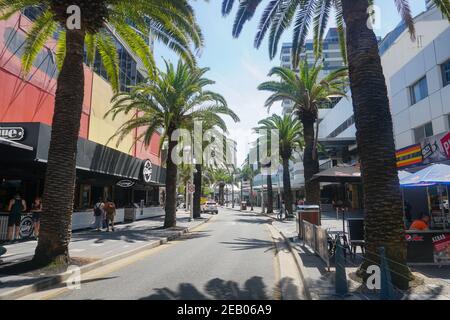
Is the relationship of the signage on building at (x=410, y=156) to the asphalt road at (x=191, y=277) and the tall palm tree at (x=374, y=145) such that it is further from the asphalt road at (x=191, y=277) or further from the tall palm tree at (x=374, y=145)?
the tall palm tree at (x=374, y=145)

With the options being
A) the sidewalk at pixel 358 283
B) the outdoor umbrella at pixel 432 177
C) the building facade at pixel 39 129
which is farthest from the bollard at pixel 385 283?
the building facade at pixel 39 129

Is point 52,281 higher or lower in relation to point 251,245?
lower

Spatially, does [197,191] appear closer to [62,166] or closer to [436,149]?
[436,149]

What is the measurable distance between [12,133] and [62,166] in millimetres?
6468

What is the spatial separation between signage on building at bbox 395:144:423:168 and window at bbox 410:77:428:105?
365 cm

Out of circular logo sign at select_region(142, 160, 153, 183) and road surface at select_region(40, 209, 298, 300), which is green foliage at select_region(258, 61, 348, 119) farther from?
circular logo sign at select_region(142, 160, 153, 183)

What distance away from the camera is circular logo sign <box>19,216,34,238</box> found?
14.8 metres

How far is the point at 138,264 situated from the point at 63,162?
11.8ft

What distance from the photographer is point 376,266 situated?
7387mm

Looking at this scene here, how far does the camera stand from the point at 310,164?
19703mm

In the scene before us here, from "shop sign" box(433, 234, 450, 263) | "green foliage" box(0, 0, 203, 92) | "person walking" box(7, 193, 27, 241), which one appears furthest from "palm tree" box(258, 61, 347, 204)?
"person walking" box(7, 193, 27, 241)

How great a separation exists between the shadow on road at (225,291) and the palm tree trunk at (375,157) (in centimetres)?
189

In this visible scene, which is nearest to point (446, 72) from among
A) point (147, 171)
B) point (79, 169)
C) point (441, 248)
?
point (441, 248)
